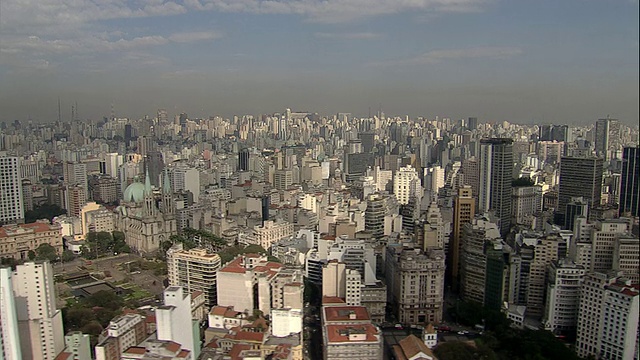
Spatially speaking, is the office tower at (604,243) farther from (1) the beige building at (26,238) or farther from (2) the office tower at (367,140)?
(2) the office tower at (367,140)

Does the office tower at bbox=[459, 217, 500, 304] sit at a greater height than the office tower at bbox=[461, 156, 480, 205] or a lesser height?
lesser

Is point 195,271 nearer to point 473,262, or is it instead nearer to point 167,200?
point 473,262

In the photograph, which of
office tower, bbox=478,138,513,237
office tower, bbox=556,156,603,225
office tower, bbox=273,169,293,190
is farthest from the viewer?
office tower, bbox=273,169,293,190

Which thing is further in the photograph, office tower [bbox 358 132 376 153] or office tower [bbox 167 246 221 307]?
office tower [bbox 358 132 376 153]

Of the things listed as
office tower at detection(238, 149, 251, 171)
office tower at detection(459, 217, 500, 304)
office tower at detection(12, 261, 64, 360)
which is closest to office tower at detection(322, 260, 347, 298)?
office tower at detection(459, 217, 500, 304)

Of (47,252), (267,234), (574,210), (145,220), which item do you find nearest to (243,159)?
(145,220)

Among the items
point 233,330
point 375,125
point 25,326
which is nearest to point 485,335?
point 233,330

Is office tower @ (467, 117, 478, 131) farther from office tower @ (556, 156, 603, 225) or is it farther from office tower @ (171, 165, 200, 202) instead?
office tower @ (171, 165, 200, 202)
